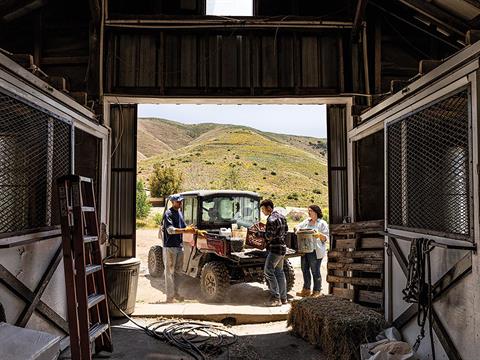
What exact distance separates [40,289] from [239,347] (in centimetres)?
253

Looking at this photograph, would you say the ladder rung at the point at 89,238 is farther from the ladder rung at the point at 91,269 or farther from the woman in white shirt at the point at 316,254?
the woman in white shirt at the point at 316,254

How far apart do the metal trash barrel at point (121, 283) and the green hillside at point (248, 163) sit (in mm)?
35014

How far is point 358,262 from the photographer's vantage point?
6.26 m

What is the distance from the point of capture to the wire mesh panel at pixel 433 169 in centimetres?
366

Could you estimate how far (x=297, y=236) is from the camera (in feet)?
25.2

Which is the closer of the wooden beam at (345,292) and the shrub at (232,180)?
the wooden beam at (345,292)

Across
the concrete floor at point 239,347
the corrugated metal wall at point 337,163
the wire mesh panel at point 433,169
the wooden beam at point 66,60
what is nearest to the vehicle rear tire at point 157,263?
the concrete floor at point 239,347

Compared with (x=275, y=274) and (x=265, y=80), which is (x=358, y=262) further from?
(x=265, y=80)

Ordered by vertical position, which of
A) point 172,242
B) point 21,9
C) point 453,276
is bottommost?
point 172,242

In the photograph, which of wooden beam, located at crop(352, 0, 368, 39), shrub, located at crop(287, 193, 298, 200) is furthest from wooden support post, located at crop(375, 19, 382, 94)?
shrub, located at crop(287, 193, 298, 200)

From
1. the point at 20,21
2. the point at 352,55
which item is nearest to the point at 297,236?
the point at 352,55

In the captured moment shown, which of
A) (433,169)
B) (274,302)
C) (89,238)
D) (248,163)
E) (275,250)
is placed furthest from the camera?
(248,163)

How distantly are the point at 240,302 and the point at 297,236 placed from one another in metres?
1.61

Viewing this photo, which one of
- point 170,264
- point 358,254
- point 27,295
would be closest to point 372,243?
point 358,254
